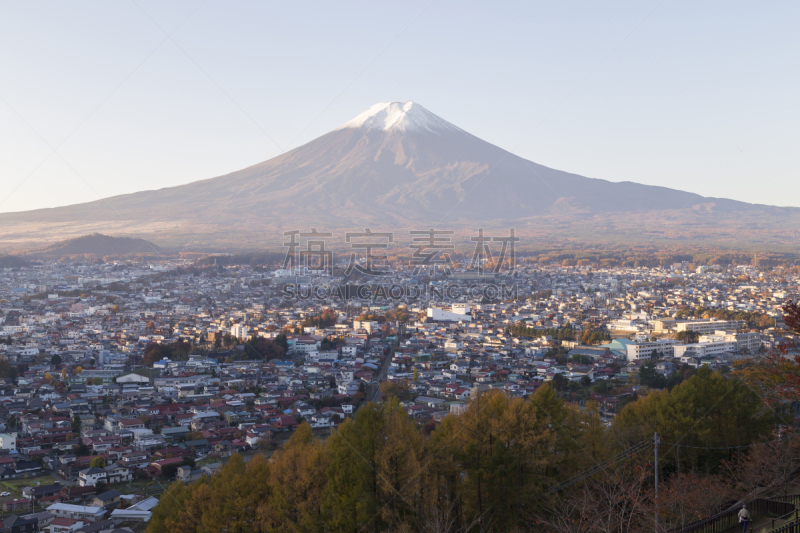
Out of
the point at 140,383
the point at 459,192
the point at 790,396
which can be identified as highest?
the point at 459,192

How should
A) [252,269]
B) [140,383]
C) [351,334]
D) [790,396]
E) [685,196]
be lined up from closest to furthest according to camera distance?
[790,396] < [140,383] < [351,334] < [252,269] < [685,196]

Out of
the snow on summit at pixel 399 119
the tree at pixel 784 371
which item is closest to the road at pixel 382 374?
the tree at pixel 784 371

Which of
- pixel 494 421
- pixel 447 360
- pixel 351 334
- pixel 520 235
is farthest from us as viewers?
pixel 520 235

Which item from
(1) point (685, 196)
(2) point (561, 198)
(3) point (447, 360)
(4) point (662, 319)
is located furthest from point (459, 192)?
(3) point (447, 360)

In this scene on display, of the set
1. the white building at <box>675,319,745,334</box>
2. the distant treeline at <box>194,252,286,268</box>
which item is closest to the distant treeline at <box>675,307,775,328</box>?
the white building at <box>675,319,745,334</box>

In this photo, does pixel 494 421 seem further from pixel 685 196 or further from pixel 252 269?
pixel 685 196

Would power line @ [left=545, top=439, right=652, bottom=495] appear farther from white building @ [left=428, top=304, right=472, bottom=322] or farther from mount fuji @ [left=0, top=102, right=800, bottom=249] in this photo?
mount fuji @ [left=0, top=102, right=800, bottom=249]

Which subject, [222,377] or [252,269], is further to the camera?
[252,269]

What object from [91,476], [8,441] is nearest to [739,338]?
[91,476]
